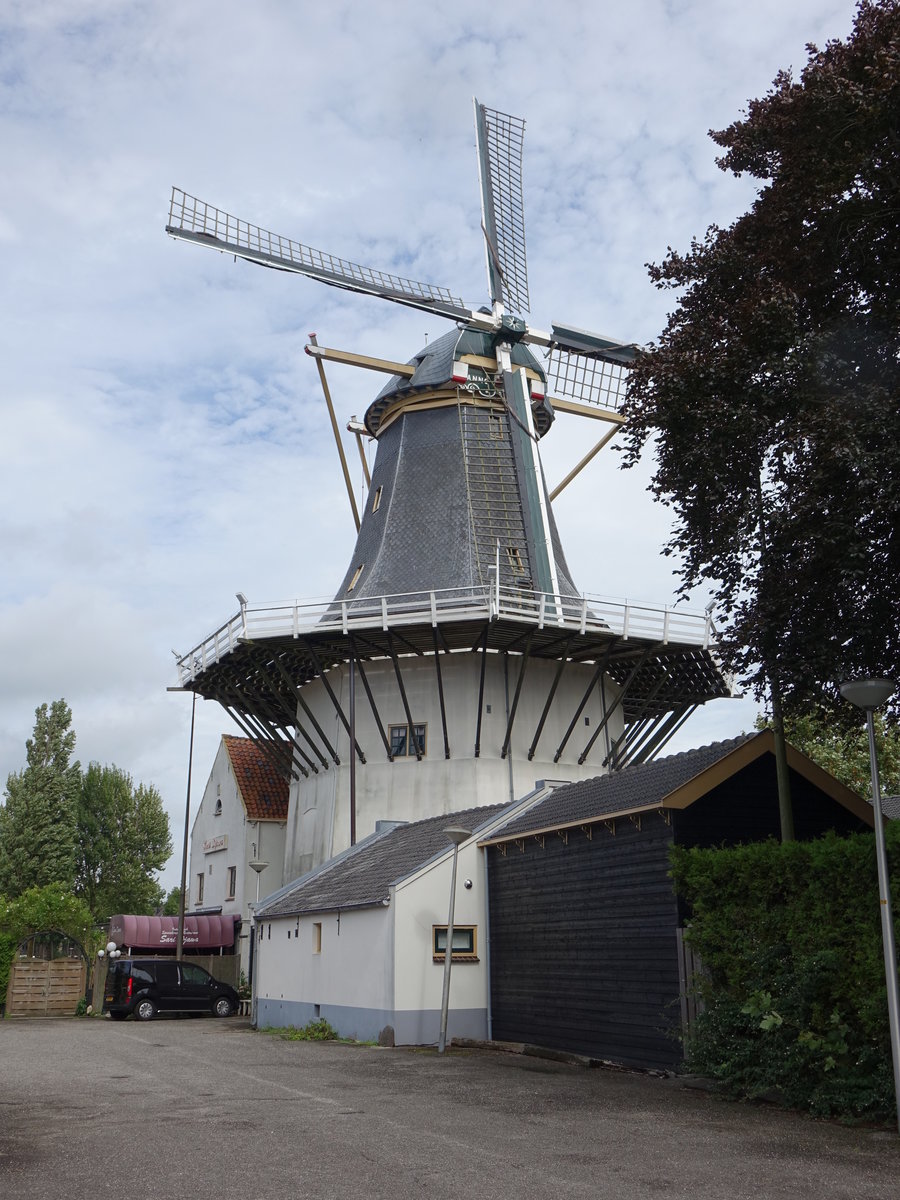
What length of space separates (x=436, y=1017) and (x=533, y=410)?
21.6 m

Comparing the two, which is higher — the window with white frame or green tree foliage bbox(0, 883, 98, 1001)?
the window with white frame

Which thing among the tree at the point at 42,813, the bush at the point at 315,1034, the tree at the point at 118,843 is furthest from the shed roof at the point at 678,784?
the tree at the point at 118,843

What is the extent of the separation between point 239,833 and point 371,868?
61.4 feet

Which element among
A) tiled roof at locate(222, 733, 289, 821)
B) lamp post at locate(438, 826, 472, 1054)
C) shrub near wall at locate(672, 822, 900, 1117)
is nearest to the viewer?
shrub near wall at locate(672, 822, 900, 1117)

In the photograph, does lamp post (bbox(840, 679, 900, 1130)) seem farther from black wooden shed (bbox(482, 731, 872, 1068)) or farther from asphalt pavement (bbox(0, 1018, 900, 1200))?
black wooden shed (bbox(482, 731, 872, 1068))

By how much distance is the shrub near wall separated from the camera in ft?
33.9

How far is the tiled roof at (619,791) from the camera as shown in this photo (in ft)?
48.3

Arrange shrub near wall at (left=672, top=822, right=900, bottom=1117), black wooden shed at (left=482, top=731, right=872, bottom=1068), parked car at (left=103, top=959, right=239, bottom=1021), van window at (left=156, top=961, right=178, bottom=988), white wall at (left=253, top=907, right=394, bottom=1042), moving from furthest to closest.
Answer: van window at (left=156, top=961, right=178, bottom=988) → parked car at (left=103, top=959, right=239, bottom=1021) → white wall at (left=253, top=907, right=394, bottom=1042) → black wooden shed at (left=482, top=731, right=872, bottom=1068) → shrub near wall at (left=672, top=822, right=900, bottom=1117)

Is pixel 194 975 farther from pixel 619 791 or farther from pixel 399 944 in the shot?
pixel 619 791

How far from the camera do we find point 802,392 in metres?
11.7

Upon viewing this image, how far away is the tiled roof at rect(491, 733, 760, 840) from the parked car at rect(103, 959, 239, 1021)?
13.5 metres

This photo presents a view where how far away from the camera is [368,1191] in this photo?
7355 millimetres

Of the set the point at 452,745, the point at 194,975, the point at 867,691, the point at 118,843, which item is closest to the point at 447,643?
the point at 452,745

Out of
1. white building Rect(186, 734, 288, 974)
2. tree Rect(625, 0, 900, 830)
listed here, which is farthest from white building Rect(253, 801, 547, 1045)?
white building Rect(186, 734, 288, 974)
